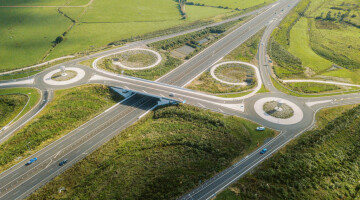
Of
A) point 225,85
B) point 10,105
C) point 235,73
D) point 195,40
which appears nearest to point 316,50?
point 235,73

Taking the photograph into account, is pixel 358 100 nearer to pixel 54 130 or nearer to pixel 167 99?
pixel 167 99

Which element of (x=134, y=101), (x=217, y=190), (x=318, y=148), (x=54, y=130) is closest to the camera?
(x=217, y=190)

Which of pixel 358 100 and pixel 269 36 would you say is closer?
pixel 358 100

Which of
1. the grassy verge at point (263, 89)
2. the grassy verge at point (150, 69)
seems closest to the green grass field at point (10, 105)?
the grassy verge at point (150, 69)

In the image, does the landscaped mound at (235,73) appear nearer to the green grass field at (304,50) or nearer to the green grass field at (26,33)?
the green grass field at (304,50)

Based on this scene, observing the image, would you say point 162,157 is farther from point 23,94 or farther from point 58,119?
point 23,94

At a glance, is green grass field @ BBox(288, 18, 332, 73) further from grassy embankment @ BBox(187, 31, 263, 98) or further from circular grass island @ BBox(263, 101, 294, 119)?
circular grass island @ BBox(263, 101, 294, 119)

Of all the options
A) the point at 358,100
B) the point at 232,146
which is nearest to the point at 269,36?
the point at 358,100
